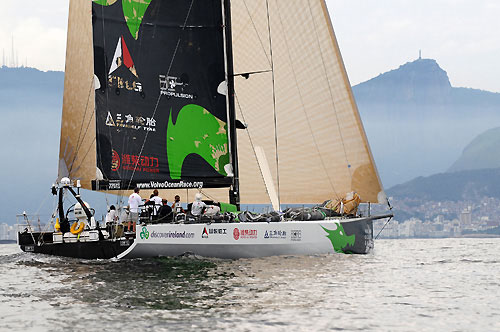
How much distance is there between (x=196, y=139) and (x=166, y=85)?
189 centimetres

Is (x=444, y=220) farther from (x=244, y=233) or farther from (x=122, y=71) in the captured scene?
(x=244, y=233)

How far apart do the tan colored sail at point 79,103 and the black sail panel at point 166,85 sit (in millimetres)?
904

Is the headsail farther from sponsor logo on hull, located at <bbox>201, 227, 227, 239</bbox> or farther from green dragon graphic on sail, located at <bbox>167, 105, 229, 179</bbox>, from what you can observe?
sponsor logo on hull, located at <bbox>201, 227, 227, 239</bbox>

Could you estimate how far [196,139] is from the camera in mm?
23188

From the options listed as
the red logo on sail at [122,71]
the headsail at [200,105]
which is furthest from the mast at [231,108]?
the red logo on sail at [122,71]

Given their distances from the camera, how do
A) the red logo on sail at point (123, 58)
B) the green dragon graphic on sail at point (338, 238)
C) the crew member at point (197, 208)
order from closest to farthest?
the green dragon graphic on sail at point (338, 238)
the crew member at point (197, 208)
the red logo on sail at point (123, 58)

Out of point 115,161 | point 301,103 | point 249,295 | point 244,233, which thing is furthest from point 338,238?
point 115,161

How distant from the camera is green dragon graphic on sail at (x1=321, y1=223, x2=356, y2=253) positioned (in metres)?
18.5

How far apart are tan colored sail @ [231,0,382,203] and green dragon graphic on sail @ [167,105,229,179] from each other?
1374 millimetres

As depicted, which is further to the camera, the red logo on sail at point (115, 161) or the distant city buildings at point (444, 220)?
the distant city buildings at point (444, 220)

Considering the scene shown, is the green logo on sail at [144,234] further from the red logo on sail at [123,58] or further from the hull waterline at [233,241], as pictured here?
the red logo on sail at [123,58]

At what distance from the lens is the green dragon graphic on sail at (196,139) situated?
23016 millimetres

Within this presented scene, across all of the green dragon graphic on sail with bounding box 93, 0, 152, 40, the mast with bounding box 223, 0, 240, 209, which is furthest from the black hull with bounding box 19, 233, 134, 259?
the green dragon graphic on sail with bounding box 93, 0, 152, 40

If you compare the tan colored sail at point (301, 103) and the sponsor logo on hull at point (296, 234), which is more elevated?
the tan colored sail at point (301, 103)
